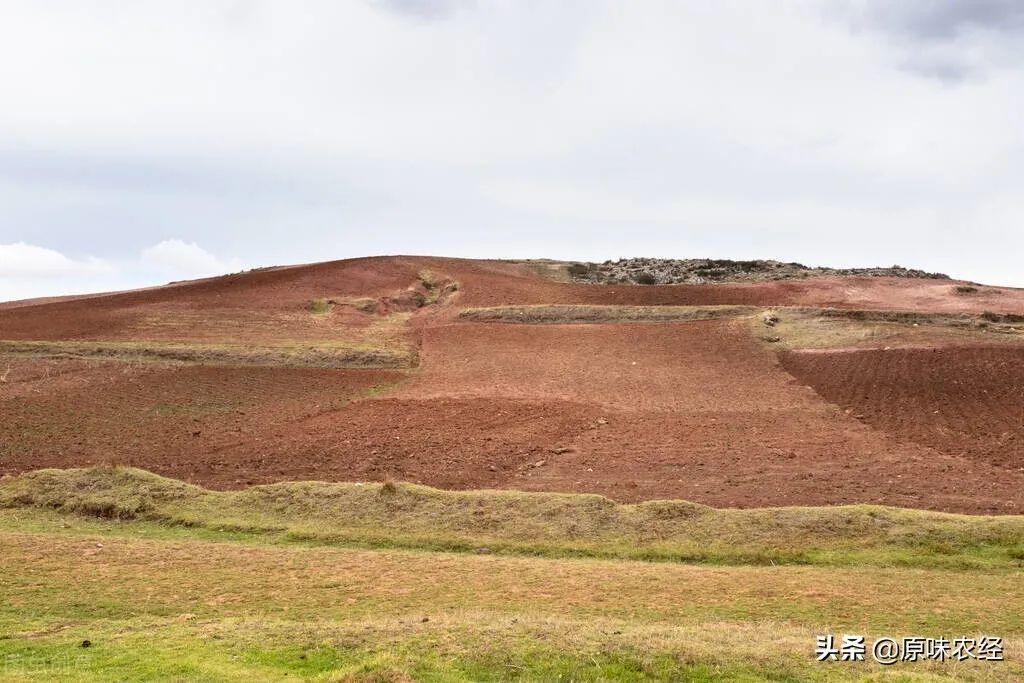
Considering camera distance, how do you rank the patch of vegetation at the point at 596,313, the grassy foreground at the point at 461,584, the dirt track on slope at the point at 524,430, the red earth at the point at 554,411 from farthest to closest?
the patch of vegetation at the point at 596,313 → the red earth at the point at 554,411 → the dirt track on slope at the point at 524,430 → the grassy foreground at the point at 461,584

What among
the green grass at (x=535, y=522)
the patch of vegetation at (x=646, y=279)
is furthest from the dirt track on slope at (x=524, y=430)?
the patch of vegetation at (x=646, y=279)

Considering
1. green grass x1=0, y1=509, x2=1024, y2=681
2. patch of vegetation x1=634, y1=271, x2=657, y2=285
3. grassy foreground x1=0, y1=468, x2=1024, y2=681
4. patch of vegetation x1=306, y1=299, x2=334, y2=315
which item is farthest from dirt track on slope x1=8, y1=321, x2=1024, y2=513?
patch of vegetation x1=634, y1=271, x2=657, y2=285

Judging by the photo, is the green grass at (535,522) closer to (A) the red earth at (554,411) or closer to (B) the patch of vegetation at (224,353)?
(A) the red earth at (554,411)

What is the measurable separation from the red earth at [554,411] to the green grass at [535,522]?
1.25m

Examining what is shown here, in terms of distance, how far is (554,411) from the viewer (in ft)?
70.7

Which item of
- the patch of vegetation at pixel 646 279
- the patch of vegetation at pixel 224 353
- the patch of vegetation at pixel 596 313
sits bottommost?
the patch of vegetation at pixel 224 353

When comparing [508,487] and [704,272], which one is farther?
[704,272]

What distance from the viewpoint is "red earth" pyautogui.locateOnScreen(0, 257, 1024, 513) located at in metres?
16.4

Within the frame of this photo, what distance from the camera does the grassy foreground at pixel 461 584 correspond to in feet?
23.4

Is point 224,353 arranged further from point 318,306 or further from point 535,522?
point 535,522

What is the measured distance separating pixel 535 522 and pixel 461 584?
11.2 ft

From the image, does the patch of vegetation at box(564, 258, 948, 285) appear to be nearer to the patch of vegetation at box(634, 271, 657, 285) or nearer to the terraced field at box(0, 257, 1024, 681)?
the patch of vegetation at box(634, 271, 657, 285)

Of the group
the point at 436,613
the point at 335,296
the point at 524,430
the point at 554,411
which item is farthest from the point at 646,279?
the point at 436,613

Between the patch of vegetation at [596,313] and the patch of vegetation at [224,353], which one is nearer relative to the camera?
the patch of vegetation at [224,353]
